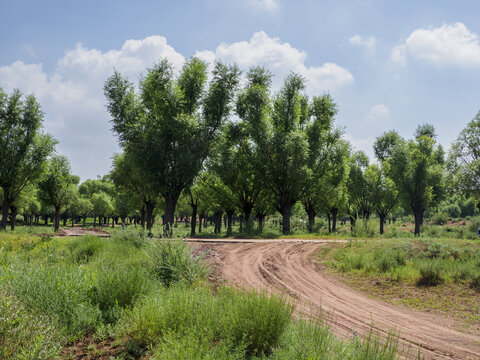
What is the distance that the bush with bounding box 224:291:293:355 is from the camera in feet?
15.2

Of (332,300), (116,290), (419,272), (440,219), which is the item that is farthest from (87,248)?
(440,219)

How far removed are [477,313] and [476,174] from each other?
97.2 feet

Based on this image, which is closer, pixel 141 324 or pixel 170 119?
pixel 141 324

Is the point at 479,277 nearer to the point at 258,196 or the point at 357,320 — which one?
the point at 357,320

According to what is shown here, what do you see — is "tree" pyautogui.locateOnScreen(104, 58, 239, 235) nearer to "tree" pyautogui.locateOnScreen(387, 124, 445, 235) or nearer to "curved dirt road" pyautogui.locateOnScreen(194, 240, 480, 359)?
"curved dirt road" pyautogui.locateOnScreen(194, 240, 480, 359)

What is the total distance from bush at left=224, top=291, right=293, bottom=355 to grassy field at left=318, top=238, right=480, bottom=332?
18.6 ft

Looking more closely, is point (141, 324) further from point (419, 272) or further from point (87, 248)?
point (419, 272)

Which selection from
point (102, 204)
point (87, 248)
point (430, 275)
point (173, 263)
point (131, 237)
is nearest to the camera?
point (173, 263)

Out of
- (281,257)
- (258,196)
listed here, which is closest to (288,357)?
(281,257)

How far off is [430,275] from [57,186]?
42.9 m

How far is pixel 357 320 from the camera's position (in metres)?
7.14

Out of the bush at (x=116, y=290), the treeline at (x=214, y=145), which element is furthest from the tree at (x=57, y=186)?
the bush at (x=116, y=290)

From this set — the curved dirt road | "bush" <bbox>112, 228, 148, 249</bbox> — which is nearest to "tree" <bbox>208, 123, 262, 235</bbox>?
"bush" <bbox>112, 228, 148, 249</bbox>

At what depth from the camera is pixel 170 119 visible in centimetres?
2466
